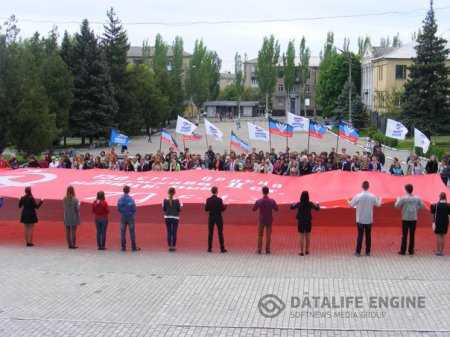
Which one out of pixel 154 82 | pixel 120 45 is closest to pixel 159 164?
pixel 120 45

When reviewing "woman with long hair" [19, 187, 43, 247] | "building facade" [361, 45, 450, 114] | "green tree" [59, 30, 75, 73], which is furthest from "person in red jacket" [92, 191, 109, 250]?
"building facade" [361, 45, 450, 114]

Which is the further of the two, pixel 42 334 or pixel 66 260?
pixel 66 260

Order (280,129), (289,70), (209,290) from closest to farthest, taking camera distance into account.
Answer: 1. (209,290)
2. (280,129)
3. (289,70)

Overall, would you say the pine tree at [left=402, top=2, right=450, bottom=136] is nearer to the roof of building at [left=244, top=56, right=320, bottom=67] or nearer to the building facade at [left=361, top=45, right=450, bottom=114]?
the building facade at [left=361, top=45, right=450, bottom=114]

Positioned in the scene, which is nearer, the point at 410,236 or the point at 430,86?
the point at 410,236

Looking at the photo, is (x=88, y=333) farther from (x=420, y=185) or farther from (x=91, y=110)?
(x=91, y=110)

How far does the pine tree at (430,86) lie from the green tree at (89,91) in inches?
942

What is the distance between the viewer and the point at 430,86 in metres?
52.5

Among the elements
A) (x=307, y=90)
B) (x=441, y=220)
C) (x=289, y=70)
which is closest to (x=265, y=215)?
(x=441, y=220)

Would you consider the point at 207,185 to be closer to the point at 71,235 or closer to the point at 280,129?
the point at 71,235

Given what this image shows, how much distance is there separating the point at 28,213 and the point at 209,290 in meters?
5.60

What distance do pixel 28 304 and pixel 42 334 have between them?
4.87ft

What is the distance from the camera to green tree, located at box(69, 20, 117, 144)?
51562 millimetres

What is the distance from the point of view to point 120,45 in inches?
2429
